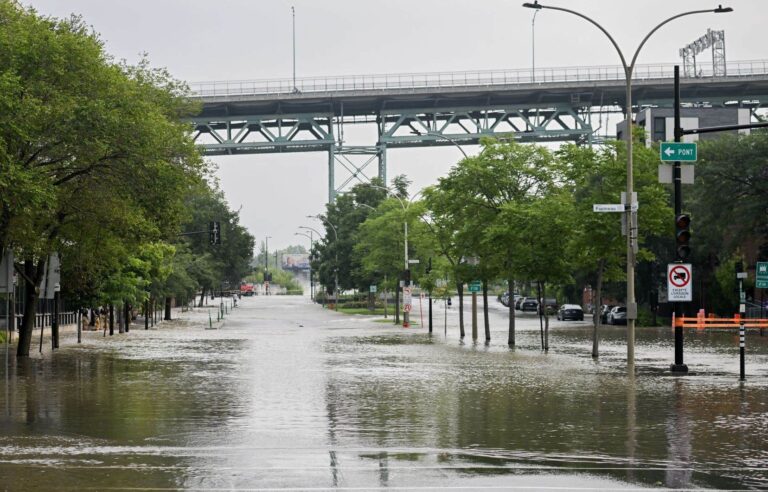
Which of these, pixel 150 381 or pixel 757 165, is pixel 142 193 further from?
pixel 757 165

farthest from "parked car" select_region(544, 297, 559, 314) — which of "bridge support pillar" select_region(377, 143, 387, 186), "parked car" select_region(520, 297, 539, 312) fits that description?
"bridge support pillar" select_region(377, 143, 387, 186)

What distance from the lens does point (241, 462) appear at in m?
13.2

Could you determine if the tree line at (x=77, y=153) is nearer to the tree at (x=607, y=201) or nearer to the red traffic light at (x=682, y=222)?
the tree at (x=607, y=201)

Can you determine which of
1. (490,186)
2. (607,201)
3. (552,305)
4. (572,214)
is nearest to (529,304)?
(552,305)

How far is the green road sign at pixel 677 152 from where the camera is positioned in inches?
1095

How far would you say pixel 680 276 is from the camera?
28.5 metres

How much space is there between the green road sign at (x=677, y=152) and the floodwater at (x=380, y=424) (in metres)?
5.42

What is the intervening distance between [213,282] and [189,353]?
6791cm

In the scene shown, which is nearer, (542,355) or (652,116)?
(542,355)

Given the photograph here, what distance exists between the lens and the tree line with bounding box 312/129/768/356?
3584 cm

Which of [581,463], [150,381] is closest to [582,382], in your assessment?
[150,381]

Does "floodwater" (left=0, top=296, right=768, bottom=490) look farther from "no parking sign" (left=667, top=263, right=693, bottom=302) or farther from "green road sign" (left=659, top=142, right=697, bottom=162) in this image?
"green road sign" (left=659, top=142, right=697, bottom=162)

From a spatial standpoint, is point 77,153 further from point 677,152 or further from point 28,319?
point 677,152

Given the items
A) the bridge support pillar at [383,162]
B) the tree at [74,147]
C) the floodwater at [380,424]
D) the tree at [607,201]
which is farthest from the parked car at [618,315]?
the tree at [74,147]
